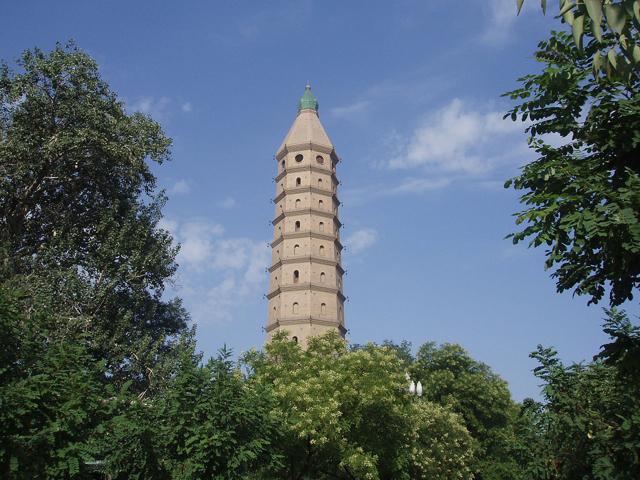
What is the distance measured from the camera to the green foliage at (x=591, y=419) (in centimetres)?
1209

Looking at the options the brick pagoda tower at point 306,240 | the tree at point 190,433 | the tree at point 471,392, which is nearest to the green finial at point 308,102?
the brick pagoda tower at point 306,240

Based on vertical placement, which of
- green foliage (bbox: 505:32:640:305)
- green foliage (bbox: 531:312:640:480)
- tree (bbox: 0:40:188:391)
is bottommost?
green foliage (bbox: 531:312:640:480)

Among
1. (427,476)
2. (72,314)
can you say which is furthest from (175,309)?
(427,476)

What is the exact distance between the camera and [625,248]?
9.54m

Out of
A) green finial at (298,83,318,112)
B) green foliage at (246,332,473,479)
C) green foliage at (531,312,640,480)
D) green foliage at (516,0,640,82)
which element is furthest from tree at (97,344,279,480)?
green finial at (298,83,318,112)

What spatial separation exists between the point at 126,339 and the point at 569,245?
Answer: 20.4 meters

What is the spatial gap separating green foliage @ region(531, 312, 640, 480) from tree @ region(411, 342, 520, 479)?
25.1m

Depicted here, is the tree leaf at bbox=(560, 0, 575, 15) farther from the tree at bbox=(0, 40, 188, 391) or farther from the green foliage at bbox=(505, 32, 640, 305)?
the tree at bbox=(0, 40, 188, 391)

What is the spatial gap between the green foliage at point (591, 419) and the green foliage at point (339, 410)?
856 centimetres

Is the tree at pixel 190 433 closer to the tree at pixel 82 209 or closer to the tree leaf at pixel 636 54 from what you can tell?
the tree at pixel 82 209

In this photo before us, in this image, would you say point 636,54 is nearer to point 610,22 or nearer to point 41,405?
point 610,22

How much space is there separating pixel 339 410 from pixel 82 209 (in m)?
15.0

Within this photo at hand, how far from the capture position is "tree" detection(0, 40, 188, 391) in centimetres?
2409

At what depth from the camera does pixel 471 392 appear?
4212 centimetres
